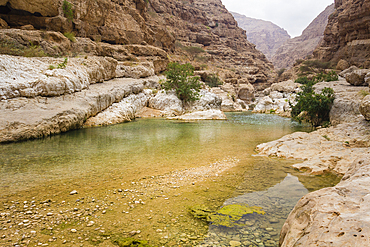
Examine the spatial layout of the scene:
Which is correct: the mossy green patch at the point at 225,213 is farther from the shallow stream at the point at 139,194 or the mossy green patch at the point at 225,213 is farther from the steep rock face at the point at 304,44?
the steep rock face at the point at 304,44

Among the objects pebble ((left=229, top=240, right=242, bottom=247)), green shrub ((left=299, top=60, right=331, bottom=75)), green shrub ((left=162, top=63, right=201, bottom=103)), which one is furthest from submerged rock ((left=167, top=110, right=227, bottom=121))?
green shrub ((left=299, top=60, right=331, bottom=75))

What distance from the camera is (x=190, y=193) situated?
5.30m

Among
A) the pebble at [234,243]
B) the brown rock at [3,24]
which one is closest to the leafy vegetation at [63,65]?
the brown rock at [3,24]

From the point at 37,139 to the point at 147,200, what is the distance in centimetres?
1055

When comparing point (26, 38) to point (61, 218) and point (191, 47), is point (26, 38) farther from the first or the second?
point (191, 47)

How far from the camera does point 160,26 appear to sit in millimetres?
54250

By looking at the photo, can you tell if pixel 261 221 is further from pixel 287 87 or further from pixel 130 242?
pixel 287 87

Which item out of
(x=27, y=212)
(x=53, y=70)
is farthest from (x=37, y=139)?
(x=27, y=212)

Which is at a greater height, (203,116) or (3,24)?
(3,24)

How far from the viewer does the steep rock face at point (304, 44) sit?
12700cm

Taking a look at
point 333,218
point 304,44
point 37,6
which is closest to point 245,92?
point 37,6

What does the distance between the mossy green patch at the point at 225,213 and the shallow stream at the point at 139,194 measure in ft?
0.37

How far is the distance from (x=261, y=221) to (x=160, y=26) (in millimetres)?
58276

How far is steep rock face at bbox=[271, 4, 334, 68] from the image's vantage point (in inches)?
5000
